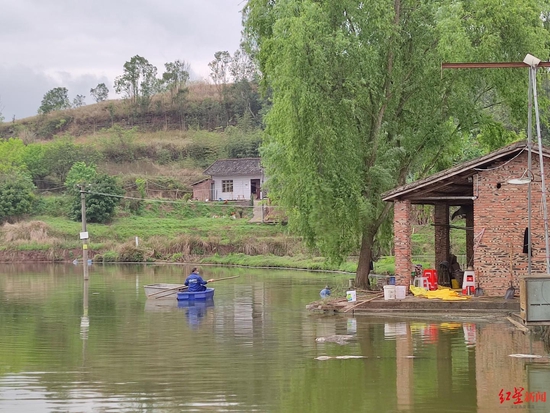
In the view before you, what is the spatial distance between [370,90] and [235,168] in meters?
50.9

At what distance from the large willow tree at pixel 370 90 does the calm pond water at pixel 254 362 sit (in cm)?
432

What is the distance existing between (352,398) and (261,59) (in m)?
18.4

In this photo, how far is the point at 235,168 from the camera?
257 ft

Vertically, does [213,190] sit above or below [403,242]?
above

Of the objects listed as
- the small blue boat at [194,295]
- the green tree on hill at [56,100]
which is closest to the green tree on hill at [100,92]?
the green tree on hill at [56,100]

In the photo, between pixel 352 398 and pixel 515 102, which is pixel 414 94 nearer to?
pixel 515 102

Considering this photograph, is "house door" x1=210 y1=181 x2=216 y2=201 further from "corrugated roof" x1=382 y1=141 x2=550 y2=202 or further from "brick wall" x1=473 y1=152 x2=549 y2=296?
"brick wall" x1=473 y1=152 x2=549 y2=296

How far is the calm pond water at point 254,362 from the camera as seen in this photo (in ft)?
44.6

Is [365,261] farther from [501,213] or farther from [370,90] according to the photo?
[501,213]

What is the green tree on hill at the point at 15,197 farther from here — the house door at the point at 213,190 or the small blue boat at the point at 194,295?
the small blue boat at the point at 194,295

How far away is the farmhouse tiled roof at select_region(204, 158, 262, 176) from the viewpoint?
254 feet

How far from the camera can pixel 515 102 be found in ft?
92.2

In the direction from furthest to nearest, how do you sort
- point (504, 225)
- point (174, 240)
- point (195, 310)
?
1. point (174, 240)
2. point (195, 310)
3. point (504, 225)

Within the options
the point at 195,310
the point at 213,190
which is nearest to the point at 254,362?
the point at 195,310
